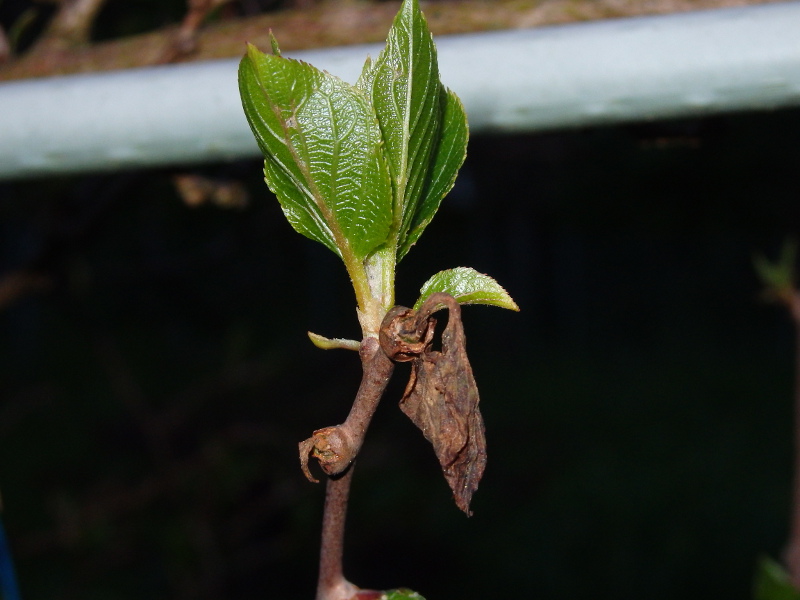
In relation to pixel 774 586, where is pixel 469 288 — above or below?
above

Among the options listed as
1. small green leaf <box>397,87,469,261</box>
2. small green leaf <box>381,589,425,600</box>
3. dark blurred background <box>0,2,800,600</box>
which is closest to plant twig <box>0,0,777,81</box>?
dark blurred background <box>0,2,800,600</box>

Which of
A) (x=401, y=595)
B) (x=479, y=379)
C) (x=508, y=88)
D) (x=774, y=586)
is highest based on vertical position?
(x=508, y=88)

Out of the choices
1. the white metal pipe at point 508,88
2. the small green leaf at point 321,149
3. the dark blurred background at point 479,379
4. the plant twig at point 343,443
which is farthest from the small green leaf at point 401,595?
the dark blurred background at point 479,379

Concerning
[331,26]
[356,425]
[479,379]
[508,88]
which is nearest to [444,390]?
[356,425]

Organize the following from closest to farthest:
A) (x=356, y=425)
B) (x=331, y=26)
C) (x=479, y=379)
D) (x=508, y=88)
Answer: (x=356, y=425) < (x=508, y=88) < (x=331, y=26) < (x=479, y=379)

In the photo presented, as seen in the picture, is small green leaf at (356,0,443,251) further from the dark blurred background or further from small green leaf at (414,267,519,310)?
the dark blurred background

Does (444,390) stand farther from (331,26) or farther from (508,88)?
(331,26)

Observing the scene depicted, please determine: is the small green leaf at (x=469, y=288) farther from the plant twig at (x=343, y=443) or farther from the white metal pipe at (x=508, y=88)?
the white metal pipe at (x=508, y=88)

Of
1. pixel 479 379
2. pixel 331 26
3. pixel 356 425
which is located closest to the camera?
pixel 356 425
